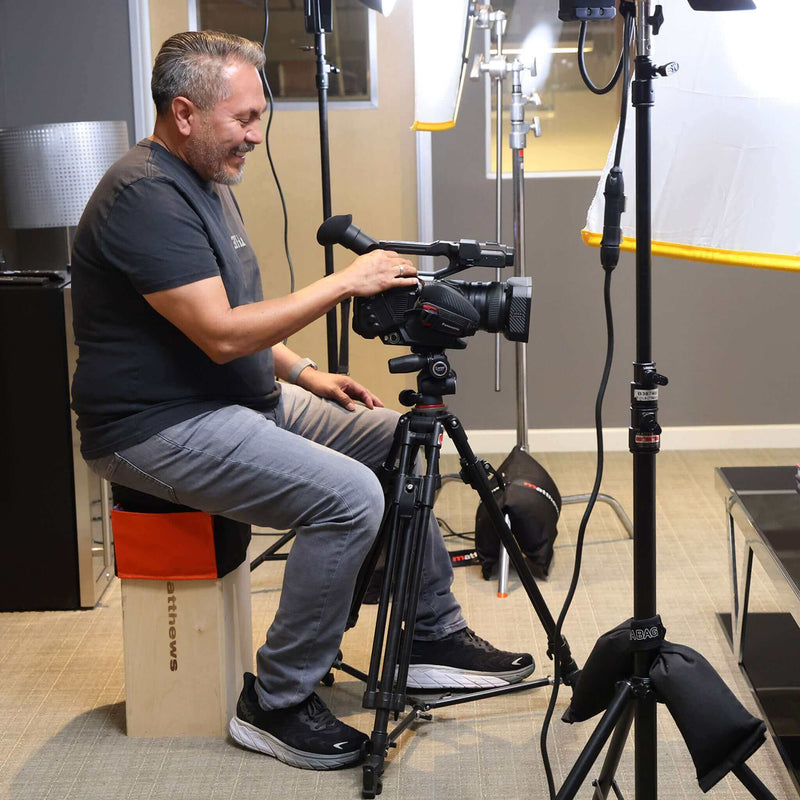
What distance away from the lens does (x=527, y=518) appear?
269cm

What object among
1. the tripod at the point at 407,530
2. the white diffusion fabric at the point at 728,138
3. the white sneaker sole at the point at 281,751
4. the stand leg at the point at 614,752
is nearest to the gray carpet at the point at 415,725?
the white sneaker sole at the point at 281,751

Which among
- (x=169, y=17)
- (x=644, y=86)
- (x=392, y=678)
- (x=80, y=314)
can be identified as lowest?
(x=392, y=678)

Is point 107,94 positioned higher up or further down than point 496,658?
higher up

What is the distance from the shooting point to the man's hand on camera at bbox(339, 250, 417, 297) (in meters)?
1.78

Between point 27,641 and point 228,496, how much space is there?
892 millimetres

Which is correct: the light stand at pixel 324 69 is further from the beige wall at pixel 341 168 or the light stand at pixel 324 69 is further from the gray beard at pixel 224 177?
the beige wall at pixel 341 168

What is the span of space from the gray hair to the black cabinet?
0.78 m

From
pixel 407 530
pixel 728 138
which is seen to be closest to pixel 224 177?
pixel 407 530

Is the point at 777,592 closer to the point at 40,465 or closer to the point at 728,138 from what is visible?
the point at 728,138

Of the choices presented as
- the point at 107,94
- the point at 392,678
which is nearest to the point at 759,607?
the point at 392,678

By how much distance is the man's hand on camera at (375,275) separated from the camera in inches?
70.2

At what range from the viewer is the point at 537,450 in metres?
3.96

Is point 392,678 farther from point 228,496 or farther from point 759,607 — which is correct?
point 759,607

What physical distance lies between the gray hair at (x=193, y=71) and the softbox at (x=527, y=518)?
123 cm
